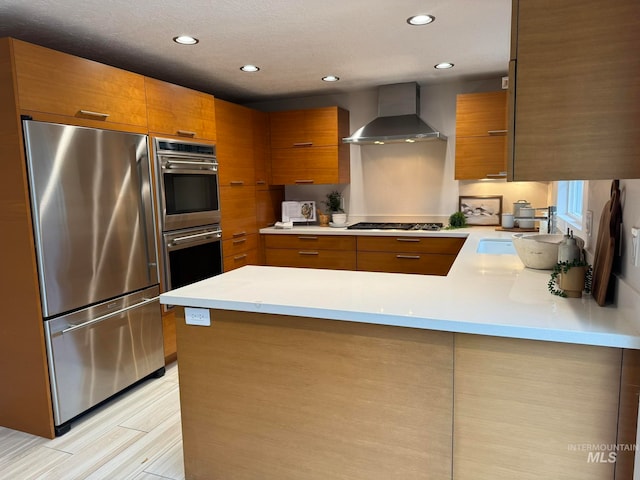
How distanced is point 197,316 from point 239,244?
7.75 ft

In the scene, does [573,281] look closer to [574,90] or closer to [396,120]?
[574,90]

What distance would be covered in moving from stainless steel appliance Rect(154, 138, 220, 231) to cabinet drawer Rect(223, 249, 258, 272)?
16.9 inches

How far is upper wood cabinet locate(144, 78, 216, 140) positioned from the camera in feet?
9.71

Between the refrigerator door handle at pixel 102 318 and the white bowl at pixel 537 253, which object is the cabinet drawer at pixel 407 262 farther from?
the refrigerator door handle at pixel 102 318

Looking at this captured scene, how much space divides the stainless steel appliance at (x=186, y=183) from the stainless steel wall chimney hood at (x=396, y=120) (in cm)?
135

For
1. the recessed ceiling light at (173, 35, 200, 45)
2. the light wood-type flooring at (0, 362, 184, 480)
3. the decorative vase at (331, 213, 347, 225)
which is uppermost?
the recessed ceiling light at (173, 35, 200, 45)

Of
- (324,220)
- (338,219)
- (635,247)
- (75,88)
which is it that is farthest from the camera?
(324,220)

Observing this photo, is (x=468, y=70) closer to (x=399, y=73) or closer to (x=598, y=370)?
(x=399, y=73)

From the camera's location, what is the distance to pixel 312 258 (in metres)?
4.34

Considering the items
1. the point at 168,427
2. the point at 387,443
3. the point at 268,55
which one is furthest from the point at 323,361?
the point at 268,55

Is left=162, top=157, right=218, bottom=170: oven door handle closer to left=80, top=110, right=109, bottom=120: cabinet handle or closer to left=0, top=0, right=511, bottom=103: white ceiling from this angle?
left=80, top=110, right=109, bottom=120: cabinet handle

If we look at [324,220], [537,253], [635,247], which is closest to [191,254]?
[324,220]

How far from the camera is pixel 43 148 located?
2217 mm

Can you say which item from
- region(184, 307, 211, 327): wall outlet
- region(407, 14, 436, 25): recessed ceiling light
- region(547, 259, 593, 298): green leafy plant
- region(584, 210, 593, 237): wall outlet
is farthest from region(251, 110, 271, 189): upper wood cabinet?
region(547, 259, 593, 298): green leafy plant
